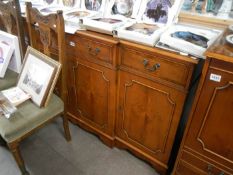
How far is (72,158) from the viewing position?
149cm

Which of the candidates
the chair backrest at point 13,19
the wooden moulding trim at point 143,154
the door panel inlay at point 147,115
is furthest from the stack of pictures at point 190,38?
the chair backrest at point 13,19

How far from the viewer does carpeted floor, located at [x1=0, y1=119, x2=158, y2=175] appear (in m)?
1.40

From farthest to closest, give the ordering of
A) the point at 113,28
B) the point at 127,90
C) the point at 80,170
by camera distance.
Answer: the point at 80,170, the point at 127,90, the point at 113,28

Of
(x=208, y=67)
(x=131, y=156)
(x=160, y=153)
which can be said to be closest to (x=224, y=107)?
(x=208, y=67)

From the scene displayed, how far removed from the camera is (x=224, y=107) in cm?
81

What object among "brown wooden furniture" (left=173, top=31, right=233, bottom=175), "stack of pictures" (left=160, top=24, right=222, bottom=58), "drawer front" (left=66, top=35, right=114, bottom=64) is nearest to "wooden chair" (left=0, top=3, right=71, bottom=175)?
"drawer front" (left=66, top=35, right=114, bottom=64)

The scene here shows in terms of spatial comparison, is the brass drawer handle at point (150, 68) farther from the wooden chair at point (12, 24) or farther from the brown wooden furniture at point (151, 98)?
the wooden chair at point (12, 24)

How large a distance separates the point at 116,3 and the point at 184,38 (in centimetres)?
59

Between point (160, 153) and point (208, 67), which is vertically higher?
point (208, 67)

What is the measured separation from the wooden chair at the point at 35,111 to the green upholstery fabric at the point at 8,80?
292mm

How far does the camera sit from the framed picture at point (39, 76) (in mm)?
1227

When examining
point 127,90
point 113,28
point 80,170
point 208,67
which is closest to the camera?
point 208,67

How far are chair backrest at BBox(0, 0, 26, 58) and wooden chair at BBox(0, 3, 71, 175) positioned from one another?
121mm

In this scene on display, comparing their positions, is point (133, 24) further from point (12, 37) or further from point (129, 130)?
point (12, 37)
